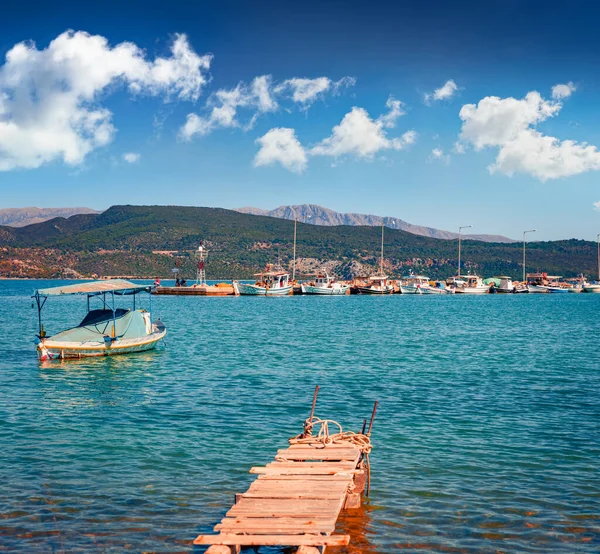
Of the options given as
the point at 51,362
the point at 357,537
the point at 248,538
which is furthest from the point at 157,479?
the point at 51,362

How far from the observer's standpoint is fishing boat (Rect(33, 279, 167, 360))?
107ft

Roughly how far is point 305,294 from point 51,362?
320 ft

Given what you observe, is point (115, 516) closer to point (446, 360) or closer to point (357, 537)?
point (357, 537)

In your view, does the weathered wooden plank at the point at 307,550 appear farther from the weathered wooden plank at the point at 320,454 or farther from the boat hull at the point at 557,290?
the boat hull at the point at 557,290

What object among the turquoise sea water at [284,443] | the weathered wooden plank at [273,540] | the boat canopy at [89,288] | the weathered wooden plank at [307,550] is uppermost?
the boat canopy at [89,288]

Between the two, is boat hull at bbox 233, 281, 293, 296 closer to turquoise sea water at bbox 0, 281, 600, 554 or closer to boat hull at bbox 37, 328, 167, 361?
turquoise sea water at bbox 0, 281, 600, 554

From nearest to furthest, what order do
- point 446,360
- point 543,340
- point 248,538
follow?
1. point 248,538
2. point 446,360
3. point 543,340

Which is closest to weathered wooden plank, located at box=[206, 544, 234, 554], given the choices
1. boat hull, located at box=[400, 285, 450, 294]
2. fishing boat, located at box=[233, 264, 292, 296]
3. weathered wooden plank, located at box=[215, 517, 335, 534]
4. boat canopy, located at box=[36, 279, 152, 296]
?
weathered wooden plank, located at box=[215, 517, 335, 534]

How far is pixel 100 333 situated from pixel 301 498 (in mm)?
25715

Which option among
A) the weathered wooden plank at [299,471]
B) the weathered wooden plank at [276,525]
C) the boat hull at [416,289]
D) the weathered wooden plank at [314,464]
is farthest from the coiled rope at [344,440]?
the boat hull at [416,289]

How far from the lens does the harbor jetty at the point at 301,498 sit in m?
9.22

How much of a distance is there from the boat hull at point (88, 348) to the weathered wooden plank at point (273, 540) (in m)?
24.9

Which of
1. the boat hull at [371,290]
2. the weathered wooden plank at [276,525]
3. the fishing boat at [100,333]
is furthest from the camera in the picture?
the boat hull at [371,290]

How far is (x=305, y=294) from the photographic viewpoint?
129 metres
